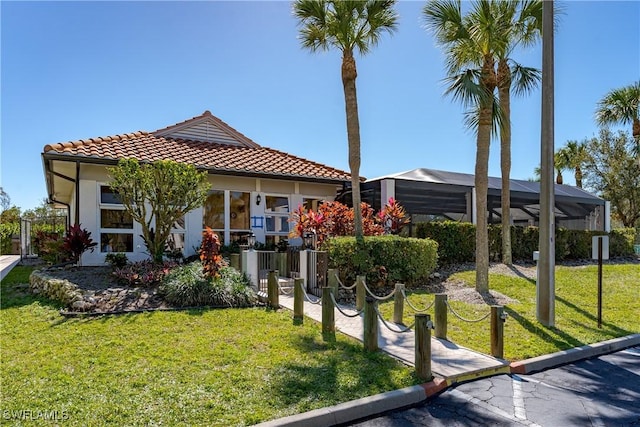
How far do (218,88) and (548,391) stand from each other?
40.3ft

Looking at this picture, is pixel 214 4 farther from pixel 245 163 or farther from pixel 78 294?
pixel 78 294

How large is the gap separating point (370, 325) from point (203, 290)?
4.12 meters

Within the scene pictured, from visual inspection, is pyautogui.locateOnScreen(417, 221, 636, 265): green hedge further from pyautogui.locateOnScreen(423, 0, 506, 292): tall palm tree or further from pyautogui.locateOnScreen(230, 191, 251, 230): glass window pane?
pyautogui.locateOnScreen(230, 191, 251, 230): glass window pane

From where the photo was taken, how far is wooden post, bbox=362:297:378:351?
5867 millimetres

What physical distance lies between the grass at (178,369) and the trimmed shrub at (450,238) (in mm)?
7239

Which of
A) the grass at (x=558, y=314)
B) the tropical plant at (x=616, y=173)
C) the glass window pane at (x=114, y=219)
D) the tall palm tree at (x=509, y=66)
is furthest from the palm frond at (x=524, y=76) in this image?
the tropical plant at (x=616, y=173)

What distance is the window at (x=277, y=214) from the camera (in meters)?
14.8

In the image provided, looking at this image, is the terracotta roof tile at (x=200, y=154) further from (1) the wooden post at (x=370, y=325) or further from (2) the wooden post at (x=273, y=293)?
(1) the wooden post at (x=370, y=325)

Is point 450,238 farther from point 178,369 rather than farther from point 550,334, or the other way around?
point 178,369

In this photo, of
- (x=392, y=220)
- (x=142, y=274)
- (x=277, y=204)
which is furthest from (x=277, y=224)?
(x=142, y=274)

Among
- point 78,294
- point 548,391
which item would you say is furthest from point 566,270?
point 78,294

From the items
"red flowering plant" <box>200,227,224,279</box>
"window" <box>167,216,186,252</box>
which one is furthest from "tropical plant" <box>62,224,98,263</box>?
"red flowering plant" <box>200,227,224,279</box>

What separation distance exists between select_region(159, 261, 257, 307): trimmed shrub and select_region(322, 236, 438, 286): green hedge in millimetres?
2430

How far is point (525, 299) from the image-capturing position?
393 inches
